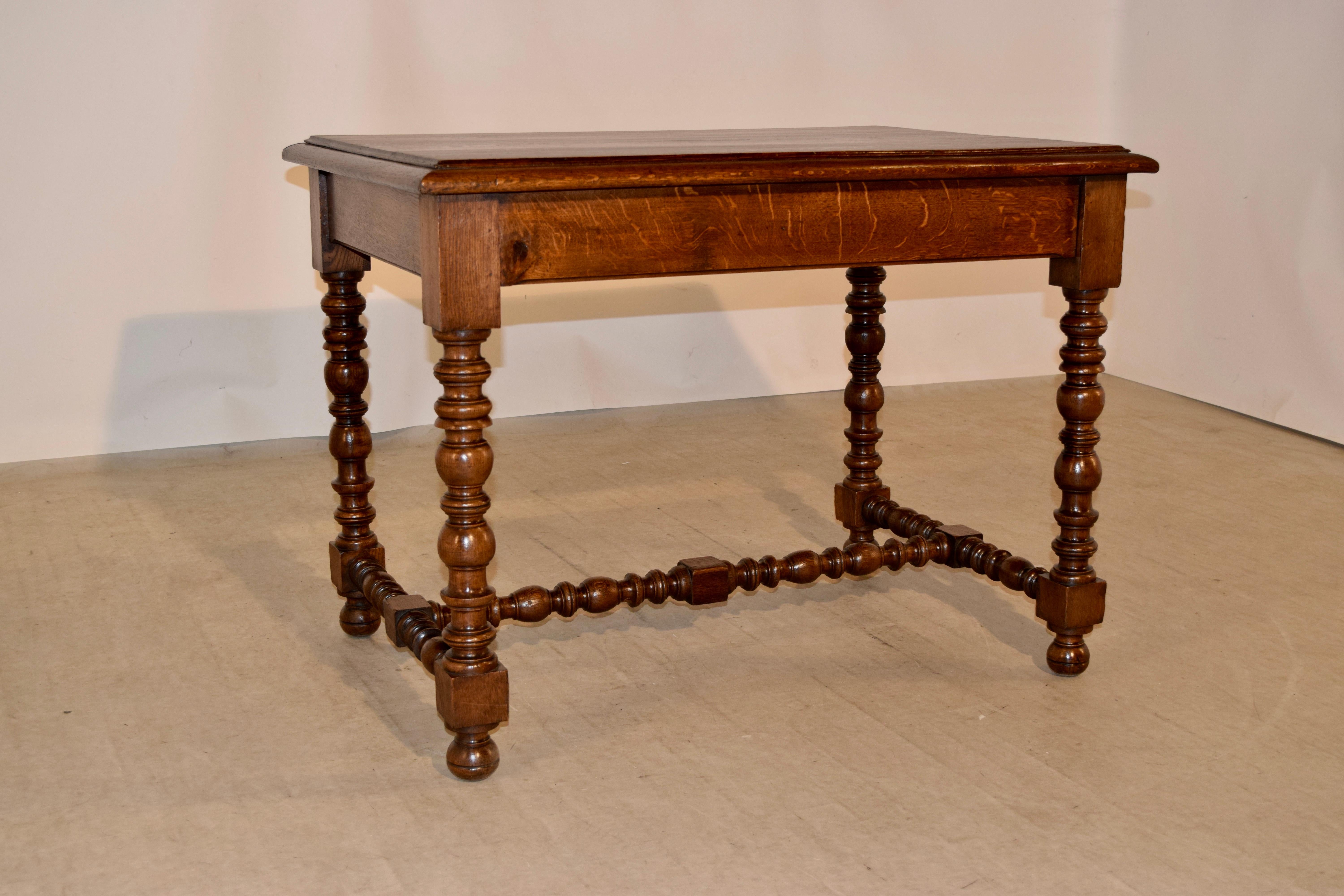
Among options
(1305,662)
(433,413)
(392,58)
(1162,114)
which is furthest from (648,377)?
(1305,662)

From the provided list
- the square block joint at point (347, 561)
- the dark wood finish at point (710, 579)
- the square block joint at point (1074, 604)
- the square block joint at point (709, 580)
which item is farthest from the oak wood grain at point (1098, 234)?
the square block joint at point (347, 561)

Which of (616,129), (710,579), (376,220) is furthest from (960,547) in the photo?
(616,129)

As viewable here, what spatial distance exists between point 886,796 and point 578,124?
308 cm

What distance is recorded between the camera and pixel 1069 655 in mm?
2449

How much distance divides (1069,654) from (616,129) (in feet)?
9.18

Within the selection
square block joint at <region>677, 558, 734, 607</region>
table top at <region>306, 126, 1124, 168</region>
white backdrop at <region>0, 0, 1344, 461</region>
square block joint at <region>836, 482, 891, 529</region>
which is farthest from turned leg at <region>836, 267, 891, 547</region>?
white backdrop at <region>0, 0, 1344, 461</region>

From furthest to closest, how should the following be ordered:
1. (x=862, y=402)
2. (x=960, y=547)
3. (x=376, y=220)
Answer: (x=862, y=402) → (x=960, y=547) → (x=376, y=220)

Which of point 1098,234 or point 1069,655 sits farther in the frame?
point 1069,655

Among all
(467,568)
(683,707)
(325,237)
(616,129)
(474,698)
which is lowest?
(683,707)

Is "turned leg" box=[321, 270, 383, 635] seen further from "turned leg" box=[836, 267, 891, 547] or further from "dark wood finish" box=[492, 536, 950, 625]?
"turned leg" box=[836, 267, 891, 547]

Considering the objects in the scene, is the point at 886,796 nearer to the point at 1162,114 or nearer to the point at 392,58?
the point at 392,58

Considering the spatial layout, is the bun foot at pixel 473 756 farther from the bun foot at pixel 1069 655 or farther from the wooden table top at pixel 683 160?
the bun foot at pixel 1069 655

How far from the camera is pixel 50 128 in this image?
12.9 ft

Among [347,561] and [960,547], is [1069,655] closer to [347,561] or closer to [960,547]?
[960,547]
